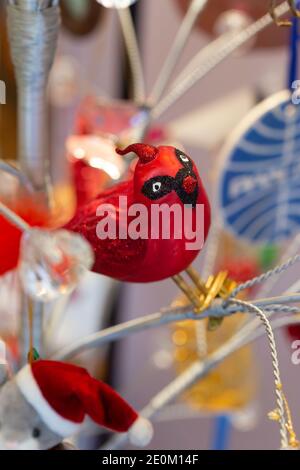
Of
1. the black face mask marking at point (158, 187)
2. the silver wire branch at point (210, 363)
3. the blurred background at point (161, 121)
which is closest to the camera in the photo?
the black face mask marking at point (158, 187)

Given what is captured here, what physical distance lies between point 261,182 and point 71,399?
28cm

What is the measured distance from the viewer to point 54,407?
1.61 ft

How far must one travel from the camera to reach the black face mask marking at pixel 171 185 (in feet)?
1.42

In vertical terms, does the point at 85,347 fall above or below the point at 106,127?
below

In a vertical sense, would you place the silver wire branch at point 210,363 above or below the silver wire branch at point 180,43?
below

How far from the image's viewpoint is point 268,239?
69 centimetres

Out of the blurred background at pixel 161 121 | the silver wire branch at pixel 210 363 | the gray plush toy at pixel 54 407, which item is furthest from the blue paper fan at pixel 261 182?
the gray plush toy at pixel 54 407

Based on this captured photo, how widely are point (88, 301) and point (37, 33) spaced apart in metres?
0.45

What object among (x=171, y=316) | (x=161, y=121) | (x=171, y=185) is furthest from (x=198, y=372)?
(x=161, y=121)

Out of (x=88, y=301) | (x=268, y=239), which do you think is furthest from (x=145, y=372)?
(x=268, y=239)

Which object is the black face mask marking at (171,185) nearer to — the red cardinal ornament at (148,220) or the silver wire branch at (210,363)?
the red cardinal ornament at (148,220)

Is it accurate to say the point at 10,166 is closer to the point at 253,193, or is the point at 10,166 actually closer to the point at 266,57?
the point at 253,193

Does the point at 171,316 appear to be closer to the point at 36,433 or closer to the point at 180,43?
the point at 36,433

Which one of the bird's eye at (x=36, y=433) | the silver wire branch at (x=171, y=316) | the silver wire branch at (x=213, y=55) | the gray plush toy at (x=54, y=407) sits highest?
the silver wire branch at (x=213, y=55)
